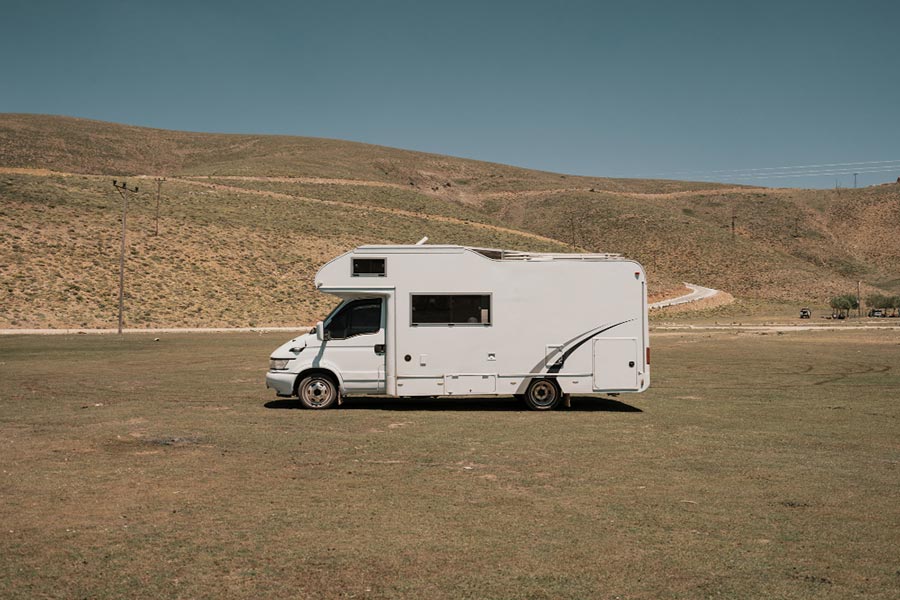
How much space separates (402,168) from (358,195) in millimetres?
47415

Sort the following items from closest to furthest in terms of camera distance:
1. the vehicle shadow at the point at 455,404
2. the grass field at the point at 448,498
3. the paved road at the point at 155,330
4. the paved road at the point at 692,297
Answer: the grass field at the point at 448,498 < the vehicle shadow at the point at 455,404 < the paved road at the point at 155,330 < the paved road at the point at 692,297

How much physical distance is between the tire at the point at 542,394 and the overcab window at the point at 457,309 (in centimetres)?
161

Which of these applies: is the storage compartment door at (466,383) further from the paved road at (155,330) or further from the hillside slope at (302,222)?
the hillside slope at (302,222)

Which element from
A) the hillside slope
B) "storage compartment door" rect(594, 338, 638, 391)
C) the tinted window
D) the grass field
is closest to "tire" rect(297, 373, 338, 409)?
the grass field

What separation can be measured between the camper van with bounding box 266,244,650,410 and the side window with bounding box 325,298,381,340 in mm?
20

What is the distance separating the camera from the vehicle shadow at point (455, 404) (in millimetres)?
16484

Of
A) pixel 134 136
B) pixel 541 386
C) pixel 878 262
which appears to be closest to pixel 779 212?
pixel 878 262

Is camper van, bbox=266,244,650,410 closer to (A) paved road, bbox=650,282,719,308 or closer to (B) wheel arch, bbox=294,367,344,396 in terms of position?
(B) wheel arch, bbox=294,367,344,396

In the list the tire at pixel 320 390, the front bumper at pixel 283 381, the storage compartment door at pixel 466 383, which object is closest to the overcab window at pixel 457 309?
the storage compartment door at pixel 466 383

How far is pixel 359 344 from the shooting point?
15.9 m

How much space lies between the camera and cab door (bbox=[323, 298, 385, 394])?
15.9m

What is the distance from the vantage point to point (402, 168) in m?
161

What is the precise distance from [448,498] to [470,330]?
23.9 feet

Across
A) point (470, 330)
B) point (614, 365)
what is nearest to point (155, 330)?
point (470, 330)
